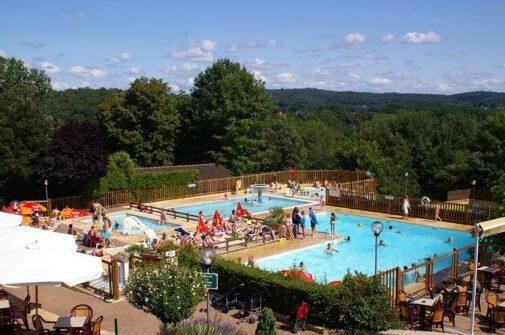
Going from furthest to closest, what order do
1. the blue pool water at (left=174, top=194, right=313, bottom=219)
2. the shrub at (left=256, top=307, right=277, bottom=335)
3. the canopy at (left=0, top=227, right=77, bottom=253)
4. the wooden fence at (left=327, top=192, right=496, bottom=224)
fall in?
1. the blue pool water at (left=174, top=194, right=313, bottom=219)
2. the wooden fence at (left=327, top=192, right=496, bottom=224)
3. the canopy at (left=0, top=227, right=77, bottom=253)
4. the shrub at (left=256, top=307, right=277, bottom=335)

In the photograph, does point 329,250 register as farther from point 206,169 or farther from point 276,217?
point 206,169

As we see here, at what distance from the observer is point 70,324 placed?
10.6m

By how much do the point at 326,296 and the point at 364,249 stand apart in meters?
12.6

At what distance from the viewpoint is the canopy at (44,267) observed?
378 inches

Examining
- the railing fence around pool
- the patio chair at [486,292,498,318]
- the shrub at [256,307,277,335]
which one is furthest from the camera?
the railing fence around pool

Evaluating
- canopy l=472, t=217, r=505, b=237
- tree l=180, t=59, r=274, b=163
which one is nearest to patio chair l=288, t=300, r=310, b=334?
canopy l=472, t=217, r=505, b=237

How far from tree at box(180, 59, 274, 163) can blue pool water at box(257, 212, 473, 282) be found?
63.1 feet

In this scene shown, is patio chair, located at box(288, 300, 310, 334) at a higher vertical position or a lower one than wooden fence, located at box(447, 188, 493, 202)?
higher

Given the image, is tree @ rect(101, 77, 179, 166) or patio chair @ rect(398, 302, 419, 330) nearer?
patio chair @ rect(398, 302, 419, 330)

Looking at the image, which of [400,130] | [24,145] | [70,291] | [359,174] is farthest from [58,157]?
[400,130]

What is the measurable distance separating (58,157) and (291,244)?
14445mm

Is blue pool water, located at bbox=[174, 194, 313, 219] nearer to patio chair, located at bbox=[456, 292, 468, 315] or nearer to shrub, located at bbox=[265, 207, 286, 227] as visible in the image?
shrub, located at bbox=[265, 207, 286, 227]

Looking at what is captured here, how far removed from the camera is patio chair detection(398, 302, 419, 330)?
12.4 metres

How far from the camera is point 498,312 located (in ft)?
39.3
